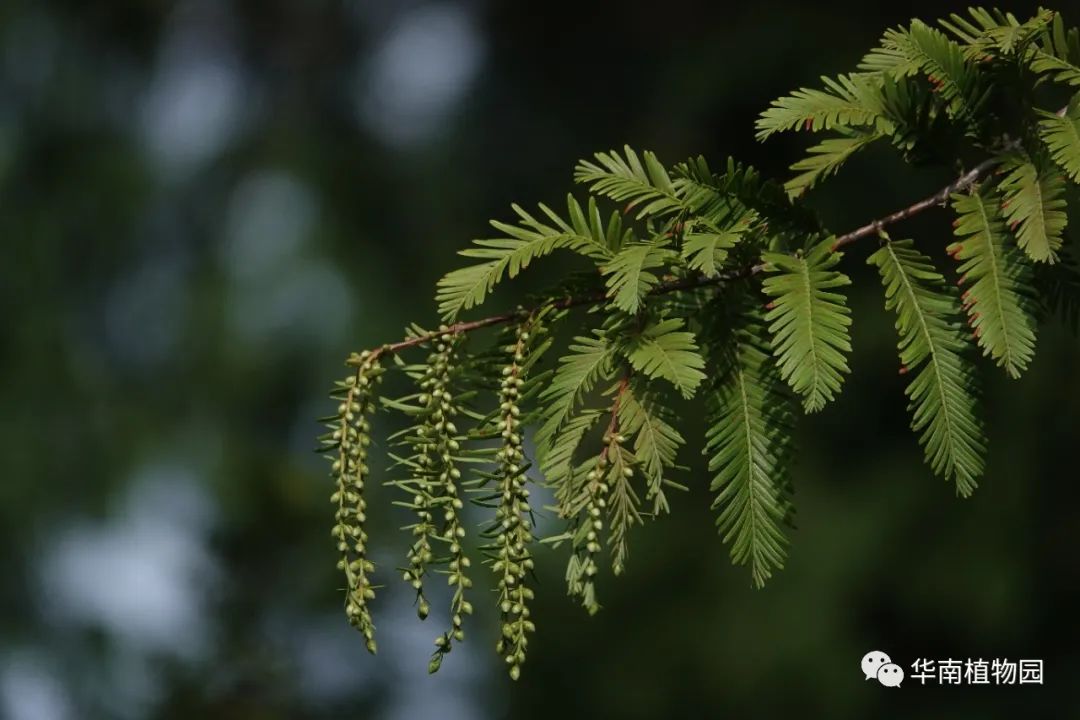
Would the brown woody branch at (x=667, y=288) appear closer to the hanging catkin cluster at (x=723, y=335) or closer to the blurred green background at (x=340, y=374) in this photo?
the hanging catkin cluster at (x=723, y=335)

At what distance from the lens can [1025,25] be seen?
2.06 ft

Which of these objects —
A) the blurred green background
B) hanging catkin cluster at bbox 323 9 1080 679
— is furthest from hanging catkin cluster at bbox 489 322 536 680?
the blurred green background

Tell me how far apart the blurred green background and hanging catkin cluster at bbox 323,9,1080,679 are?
55.5 inches

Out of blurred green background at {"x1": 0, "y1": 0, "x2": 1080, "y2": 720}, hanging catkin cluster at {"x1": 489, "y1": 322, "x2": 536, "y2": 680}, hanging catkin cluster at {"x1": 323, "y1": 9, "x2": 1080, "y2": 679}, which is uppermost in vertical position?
blurred green background at {"x1": 0, "y1": 0, "x2": 1080, "y2": 720}

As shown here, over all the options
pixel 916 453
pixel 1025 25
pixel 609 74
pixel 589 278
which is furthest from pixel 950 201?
pixel 609 74

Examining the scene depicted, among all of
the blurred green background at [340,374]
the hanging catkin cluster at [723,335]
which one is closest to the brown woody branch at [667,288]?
the hanging catkin cluster at [723,335]

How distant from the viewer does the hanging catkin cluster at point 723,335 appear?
0.58 metres

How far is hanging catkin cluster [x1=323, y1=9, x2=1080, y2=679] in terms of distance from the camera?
22.6 inches

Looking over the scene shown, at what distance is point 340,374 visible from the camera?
8.25ft

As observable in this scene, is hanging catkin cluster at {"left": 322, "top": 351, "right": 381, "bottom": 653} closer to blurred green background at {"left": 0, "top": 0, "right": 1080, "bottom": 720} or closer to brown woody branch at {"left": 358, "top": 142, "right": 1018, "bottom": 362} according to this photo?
brown woody branch at {"left": 358, "top": 142, "right": 1018, "bottom": 362}

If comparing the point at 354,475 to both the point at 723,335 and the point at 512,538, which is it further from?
the point at 723,335

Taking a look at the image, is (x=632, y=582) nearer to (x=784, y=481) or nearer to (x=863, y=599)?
(x=863, y=599)

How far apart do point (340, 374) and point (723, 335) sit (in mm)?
1964

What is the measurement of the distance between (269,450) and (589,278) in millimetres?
2113
